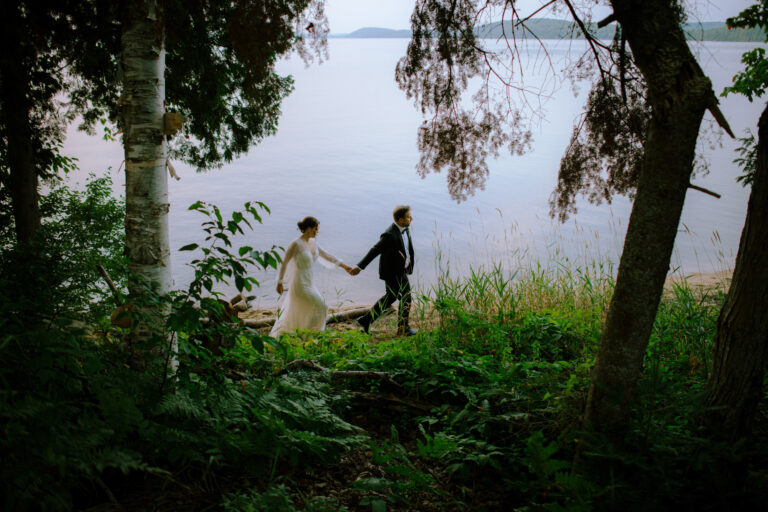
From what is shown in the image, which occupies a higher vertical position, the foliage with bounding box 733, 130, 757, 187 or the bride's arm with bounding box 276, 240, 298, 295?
the foliage with bounding box 733, 130, 757, 187

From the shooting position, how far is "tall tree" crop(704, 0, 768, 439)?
8.26 ft

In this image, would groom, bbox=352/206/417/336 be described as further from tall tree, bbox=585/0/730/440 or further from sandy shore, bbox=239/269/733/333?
tall tree, bbox=585/0/730/440

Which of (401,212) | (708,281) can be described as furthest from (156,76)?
(708,281)

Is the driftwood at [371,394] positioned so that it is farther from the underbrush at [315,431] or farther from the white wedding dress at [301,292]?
the white wedding dress at [301,292]

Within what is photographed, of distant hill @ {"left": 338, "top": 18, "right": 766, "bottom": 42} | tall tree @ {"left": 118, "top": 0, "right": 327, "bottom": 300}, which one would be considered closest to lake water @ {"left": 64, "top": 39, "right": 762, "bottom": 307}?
distant hill @ {"left": 338, "top": 18, "right": 766, "bottom": 42}

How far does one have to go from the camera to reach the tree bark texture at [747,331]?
2518mm

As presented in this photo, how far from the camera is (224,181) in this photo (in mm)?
22922

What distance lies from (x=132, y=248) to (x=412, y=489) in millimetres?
2337

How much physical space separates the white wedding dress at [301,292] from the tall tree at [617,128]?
304 cm

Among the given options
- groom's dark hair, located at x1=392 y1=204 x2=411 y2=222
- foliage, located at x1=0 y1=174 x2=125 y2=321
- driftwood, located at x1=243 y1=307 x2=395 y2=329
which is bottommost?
driftwood, located at x1=243 y1=307 x2=395 y2=329

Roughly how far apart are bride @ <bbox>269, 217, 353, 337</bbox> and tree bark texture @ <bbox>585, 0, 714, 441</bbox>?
16.5 ft

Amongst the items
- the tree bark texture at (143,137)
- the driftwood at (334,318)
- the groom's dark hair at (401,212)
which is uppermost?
the tree bark texture at (143,137)

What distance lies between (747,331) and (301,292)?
5.53 m

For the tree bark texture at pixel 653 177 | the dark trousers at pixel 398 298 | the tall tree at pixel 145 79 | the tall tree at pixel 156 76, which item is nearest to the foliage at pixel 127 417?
the tall tree at pixel 156 76
